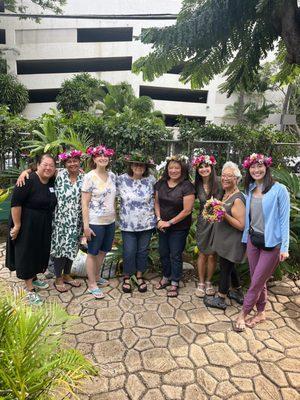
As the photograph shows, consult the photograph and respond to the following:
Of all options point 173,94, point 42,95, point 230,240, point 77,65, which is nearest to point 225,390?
point 230,240

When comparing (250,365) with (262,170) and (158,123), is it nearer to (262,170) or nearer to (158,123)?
(262,170)

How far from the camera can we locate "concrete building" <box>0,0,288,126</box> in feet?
84.9

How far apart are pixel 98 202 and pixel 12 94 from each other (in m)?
21.4

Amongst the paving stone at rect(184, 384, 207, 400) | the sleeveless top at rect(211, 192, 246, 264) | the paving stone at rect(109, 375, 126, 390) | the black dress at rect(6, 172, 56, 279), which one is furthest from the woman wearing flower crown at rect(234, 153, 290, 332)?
the black dress at rect(6, 172, 56, 279)

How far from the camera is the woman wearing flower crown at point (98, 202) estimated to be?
391cm

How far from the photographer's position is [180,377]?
2.92 m

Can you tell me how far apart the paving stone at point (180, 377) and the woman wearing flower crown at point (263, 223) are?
2.83 feet

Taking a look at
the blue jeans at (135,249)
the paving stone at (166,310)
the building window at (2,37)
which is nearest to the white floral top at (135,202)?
the blue jeans at (135,249)

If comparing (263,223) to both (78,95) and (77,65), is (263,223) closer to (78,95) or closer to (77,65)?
(78,95)

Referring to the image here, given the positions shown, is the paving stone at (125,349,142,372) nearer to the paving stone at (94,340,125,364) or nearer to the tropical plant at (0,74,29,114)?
the paving stone at (94,340,125,364)

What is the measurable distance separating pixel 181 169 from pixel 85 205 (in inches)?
48.2

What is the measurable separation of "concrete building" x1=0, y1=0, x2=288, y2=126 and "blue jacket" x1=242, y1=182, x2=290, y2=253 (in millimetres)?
23291

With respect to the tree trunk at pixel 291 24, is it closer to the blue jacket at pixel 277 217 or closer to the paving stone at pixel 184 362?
the blue jacket at pixel 277 217

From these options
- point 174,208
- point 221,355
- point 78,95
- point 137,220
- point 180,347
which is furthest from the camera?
point 78,95
